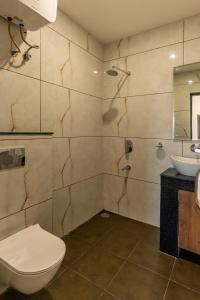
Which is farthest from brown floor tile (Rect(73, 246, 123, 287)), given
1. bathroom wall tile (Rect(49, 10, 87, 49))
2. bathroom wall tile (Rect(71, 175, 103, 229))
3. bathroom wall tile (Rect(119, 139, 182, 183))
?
bathroom wall tile (Rect(49, 10, 87, 49))

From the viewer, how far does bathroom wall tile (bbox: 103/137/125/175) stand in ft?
8.35

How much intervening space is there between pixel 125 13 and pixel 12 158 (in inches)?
71.9

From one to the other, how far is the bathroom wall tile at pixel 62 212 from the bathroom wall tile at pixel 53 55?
119cm

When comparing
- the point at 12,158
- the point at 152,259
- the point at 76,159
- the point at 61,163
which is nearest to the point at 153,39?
the point at 76,159

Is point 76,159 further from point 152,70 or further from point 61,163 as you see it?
point 152,70

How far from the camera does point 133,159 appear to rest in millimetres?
2447

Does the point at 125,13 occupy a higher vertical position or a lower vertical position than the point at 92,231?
higher

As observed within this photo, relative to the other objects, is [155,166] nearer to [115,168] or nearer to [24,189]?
[115,168]

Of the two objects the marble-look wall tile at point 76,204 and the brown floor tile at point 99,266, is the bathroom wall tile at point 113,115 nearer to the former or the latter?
the marble-look wall tile at point 76,204

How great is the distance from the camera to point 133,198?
2.49m

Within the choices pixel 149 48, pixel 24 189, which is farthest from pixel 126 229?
pixel 149 48

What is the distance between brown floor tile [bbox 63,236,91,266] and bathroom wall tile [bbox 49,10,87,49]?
221 cm

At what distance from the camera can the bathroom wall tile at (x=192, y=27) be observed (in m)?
1.96

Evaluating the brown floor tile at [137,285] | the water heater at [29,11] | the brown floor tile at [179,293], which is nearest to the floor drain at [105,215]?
the brown floor tile at [137,285]
